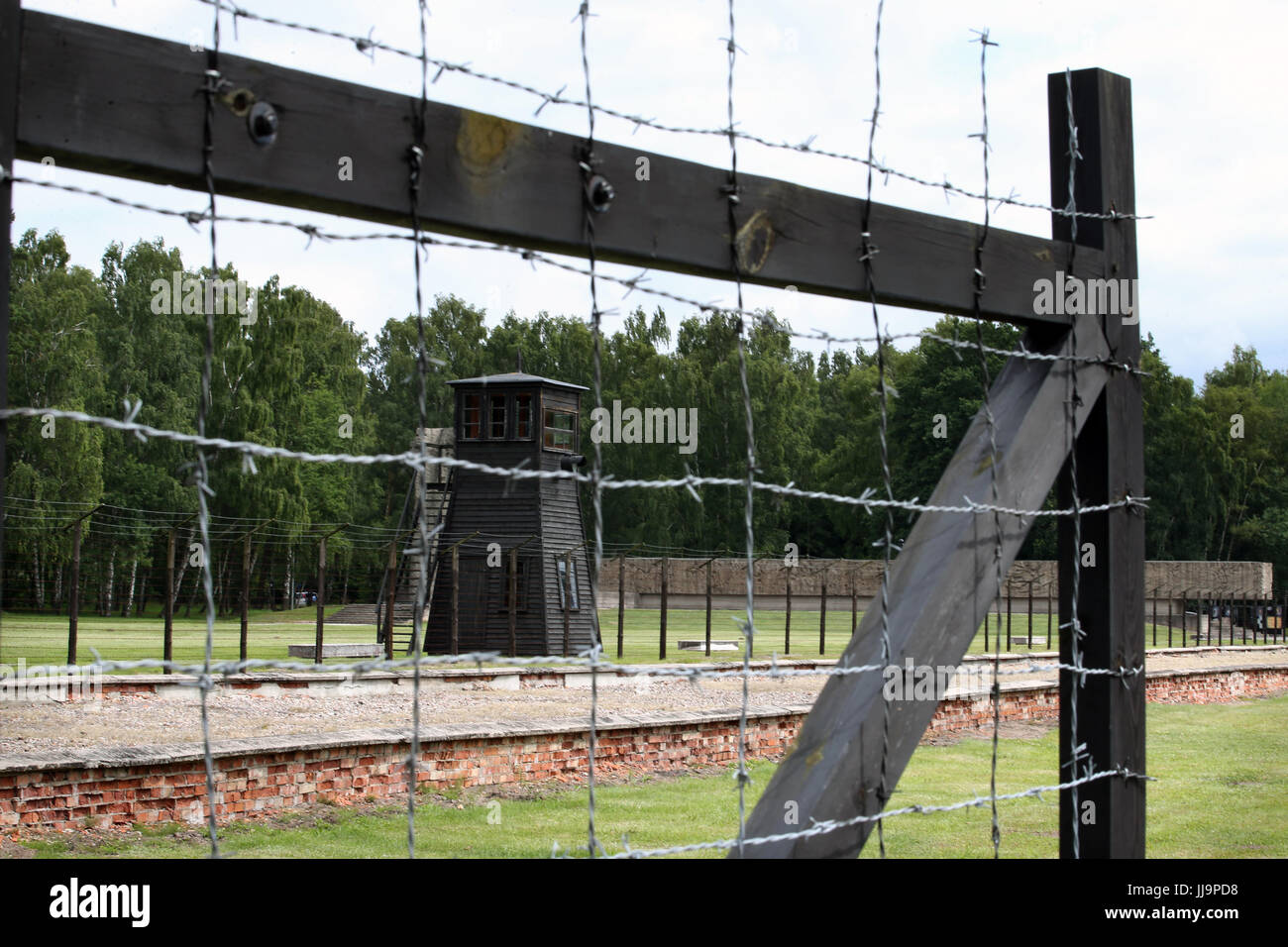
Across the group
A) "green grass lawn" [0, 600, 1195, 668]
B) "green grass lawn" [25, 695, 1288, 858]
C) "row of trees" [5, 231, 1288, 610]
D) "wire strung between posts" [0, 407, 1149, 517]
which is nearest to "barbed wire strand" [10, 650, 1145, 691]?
"wire strung between posts" [0, 407, 1149, 517]

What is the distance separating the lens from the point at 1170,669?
65.9ft

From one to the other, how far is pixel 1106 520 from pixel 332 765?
727 cm

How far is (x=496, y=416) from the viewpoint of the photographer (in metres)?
28.5

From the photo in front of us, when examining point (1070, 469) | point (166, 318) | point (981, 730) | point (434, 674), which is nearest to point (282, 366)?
point (166, 318)

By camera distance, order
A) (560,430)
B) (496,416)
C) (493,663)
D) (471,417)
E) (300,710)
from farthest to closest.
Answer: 1. (471,417)
2. (560,430)
3. (496,416)
4. (300,710)
5. (493,663)

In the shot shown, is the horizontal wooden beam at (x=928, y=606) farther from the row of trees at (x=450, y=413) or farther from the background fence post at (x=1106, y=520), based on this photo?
the row of trees at (x=450, y=413)

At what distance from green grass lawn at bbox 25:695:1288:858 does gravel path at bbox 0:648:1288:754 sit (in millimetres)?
1396

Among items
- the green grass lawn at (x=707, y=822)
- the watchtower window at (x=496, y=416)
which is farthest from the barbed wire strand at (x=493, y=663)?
the watchtower window at (x=496, y=416)

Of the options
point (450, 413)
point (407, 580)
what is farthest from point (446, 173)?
point (450, 413)

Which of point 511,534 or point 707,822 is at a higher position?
point 511,534

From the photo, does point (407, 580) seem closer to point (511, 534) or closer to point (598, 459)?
point (511, 534)
